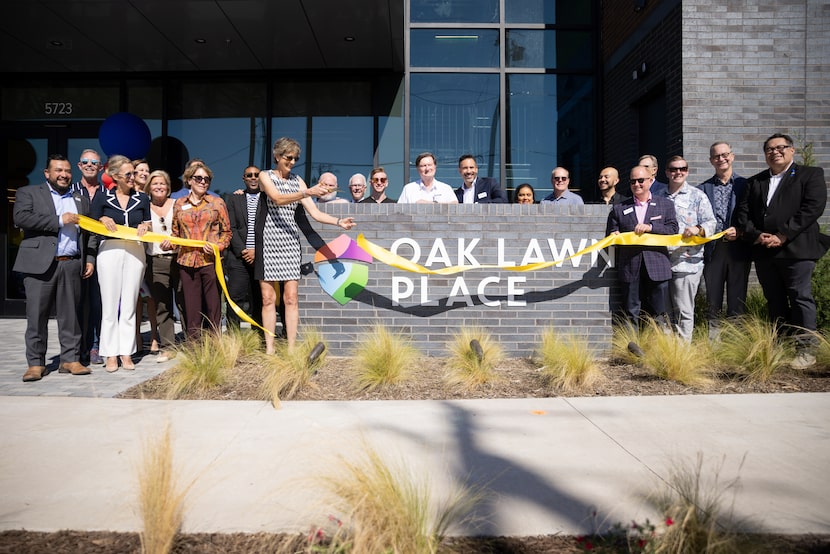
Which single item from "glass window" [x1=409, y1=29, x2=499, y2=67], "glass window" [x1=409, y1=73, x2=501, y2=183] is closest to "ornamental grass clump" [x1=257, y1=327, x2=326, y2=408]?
"glass window" [x1=409, y1=73, x2=501, y2=183]

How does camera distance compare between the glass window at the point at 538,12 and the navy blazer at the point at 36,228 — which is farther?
the glass window at the point at 538,12

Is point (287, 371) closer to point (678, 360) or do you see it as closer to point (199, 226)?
point (199, 226)

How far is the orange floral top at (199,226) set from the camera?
19.4ft

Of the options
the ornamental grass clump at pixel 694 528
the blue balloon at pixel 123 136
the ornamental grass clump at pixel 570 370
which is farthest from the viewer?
the blue balloon at pixel 123 136

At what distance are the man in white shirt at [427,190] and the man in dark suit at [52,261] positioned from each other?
340 cm

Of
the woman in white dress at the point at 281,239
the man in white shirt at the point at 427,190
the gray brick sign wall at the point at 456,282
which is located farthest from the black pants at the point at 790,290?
the woman in white dress at the point at 281,239

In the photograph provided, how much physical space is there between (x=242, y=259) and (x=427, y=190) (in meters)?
2.30

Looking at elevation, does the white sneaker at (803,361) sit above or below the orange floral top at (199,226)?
below

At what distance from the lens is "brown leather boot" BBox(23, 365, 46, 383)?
534 cm

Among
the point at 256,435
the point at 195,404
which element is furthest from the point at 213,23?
the point at 256,435

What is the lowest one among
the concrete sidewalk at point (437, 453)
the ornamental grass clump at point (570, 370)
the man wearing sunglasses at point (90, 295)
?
the concrete sidewalk at point (437, 453)

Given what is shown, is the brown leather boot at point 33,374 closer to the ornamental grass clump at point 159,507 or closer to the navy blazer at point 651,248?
the ornamental grass clump at point 159,507

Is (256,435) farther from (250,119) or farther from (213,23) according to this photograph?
(250,119)

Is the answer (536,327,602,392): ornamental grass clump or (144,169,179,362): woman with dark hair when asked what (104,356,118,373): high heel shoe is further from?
(536,327,602,392): ornamental grass clump
